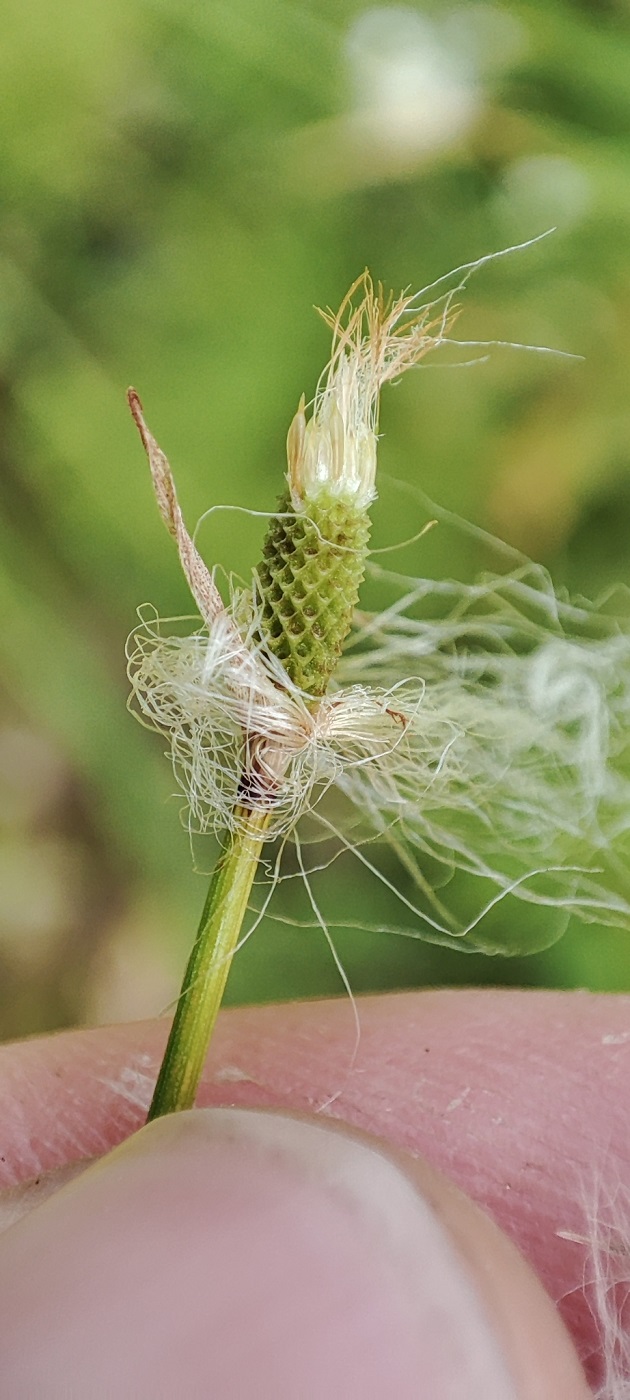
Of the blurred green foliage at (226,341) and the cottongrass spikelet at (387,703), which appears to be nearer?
the cottongrass spikelet at (387,703)

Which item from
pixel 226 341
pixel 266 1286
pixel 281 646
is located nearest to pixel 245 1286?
pixel 266 1286

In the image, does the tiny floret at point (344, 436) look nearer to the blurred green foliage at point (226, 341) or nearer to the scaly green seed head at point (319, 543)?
the scaly green seed head at point (319, 543)

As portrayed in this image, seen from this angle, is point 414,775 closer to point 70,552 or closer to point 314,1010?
point 314,1010

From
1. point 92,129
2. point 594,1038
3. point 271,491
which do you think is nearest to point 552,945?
point 594,1038

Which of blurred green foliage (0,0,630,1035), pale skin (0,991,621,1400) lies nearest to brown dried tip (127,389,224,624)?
pale skin (0,991,621,1400)

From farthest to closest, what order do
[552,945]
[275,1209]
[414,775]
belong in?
[552,945] < [414,775] < [275,1209]

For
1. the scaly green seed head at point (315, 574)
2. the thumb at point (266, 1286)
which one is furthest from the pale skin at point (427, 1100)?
the scaly green seed head at point (315, 574)
